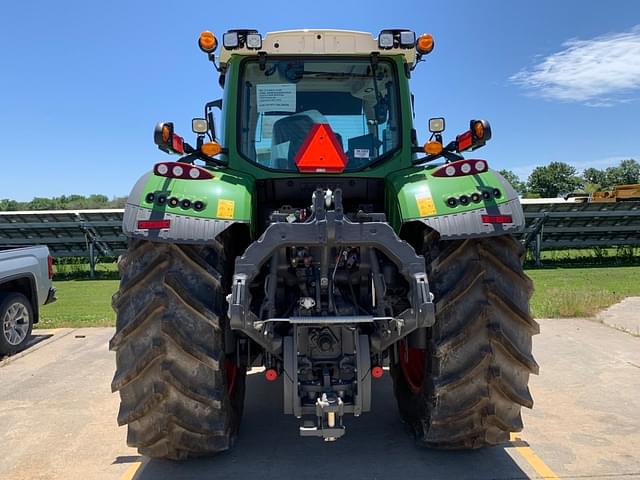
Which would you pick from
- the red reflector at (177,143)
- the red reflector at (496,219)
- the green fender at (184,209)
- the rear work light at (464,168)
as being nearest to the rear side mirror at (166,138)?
the red reflector at (177,143)

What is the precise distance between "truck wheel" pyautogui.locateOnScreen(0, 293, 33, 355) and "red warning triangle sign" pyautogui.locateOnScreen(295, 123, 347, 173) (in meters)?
5.29

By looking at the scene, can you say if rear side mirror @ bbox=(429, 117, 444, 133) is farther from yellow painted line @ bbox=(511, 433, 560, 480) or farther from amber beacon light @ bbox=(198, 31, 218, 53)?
yellow painted line @ bbox=(511, 433, 560, 480)

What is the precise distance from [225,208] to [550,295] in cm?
843

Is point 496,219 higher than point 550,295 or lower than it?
higher

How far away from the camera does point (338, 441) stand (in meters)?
3.90

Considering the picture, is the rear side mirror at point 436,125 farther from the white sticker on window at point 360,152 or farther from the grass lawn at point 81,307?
the grass lawn at point 81,307

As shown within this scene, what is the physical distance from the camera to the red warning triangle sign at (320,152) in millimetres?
3344

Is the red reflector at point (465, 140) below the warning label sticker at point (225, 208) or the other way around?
the other way around

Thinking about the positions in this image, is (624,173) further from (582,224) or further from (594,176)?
(582,224)

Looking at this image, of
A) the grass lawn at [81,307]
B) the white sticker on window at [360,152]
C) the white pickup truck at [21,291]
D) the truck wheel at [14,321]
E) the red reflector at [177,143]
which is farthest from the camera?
the grass lawn at [81,307]

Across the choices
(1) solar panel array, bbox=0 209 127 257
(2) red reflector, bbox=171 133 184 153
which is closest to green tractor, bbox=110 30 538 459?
(2) red reflector, bbox=171 133 184 153

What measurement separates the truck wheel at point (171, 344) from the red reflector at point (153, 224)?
0.44ft

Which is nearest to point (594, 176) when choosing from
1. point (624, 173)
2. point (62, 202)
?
point (624, 173)

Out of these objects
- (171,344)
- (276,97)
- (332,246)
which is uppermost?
(276,97)
